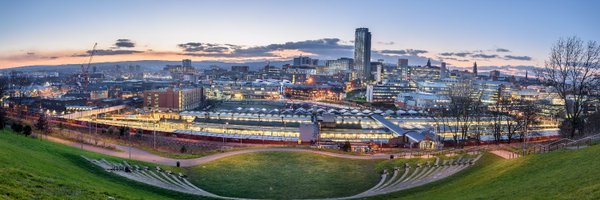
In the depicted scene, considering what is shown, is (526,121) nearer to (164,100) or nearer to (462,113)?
(462,113)

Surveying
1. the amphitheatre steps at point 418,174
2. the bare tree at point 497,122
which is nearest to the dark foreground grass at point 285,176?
the amphitheatre steps at point 418,174

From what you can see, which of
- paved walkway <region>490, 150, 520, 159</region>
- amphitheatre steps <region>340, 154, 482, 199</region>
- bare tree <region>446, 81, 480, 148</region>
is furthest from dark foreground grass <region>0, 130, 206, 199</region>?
bare tree <region>446, 81, 480, 148</region>

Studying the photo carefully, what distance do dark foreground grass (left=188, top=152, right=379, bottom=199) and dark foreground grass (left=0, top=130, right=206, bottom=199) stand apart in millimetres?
4408

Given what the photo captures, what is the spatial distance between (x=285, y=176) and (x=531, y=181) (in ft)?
48.0

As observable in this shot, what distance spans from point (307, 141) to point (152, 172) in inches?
832

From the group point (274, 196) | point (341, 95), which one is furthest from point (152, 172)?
point (341, 95)

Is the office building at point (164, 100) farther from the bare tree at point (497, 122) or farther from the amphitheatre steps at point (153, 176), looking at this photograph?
the amphitheatre steps at point (153, 176)

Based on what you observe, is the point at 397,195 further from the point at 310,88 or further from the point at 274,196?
the point at 310,88

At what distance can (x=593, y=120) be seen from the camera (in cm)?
4300

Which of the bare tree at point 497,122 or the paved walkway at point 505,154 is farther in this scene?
the bare tree at point 497,122

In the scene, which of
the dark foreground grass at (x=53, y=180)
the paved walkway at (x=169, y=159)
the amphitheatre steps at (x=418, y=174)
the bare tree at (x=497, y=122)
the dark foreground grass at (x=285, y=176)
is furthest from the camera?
the bare tree at (x=497, y=122)

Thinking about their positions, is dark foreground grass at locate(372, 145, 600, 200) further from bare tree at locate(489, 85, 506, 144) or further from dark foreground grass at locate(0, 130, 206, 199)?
bare tree at locate(489, 85, 506, 144)

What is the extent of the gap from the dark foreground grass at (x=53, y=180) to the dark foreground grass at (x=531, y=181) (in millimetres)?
12246

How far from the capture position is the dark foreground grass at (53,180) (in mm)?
11644
